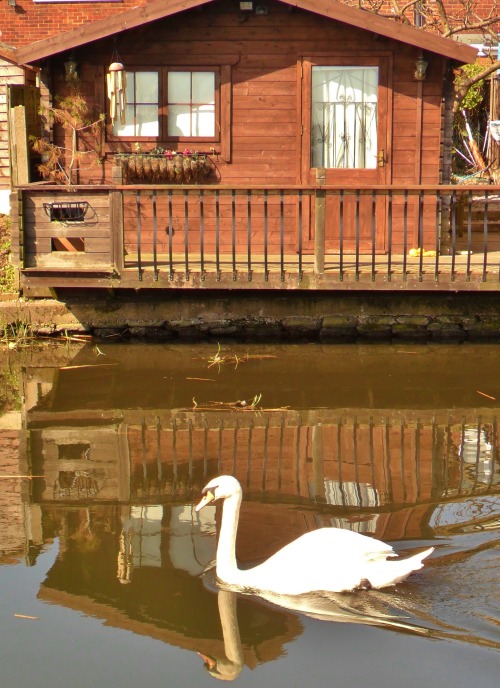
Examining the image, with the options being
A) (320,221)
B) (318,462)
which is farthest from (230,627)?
(320,221)

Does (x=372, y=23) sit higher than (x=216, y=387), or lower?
higher

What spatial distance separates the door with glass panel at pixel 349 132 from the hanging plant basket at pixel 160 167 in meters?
1.40

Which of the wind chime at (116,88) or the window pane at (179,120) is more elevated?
the wind chime at (116,88)

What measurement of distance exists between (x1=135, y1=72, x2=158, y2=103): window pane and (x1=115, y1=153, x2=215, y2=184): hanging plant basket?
2.37 feet

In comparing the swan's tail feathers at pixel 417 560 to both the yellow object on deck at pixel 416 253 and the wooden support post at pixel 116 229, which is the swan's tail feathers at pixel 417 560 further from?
the yellow object on deck at pixel 416 253

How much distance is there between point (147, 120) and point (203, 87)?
818 mm

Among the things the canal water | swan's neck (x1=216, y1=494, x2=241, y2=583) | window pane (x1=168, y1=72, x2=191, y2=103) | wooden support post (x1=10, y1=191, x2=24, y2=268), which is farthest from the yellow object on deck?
swan's neck (x1=216, y1=494, x2=241, y2=583)

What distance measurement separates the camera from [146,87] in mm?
13445

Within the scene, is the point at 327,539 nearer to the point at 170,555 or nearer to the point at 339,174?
the point at 170,555

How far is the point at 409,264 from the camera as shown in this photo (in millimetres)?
11984

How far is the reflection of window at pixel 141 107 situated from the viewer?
13.4 metres

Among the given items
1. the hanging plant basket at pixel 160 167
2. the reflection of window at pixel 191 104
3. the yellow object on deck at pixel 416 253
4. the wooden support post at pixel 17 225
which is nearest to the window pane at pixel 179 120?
the reflection of window at pixel 191 104

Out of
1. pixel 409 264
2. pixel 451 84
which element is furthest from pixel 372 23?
pixel 409 264

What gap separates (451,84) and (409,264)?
2.85m
